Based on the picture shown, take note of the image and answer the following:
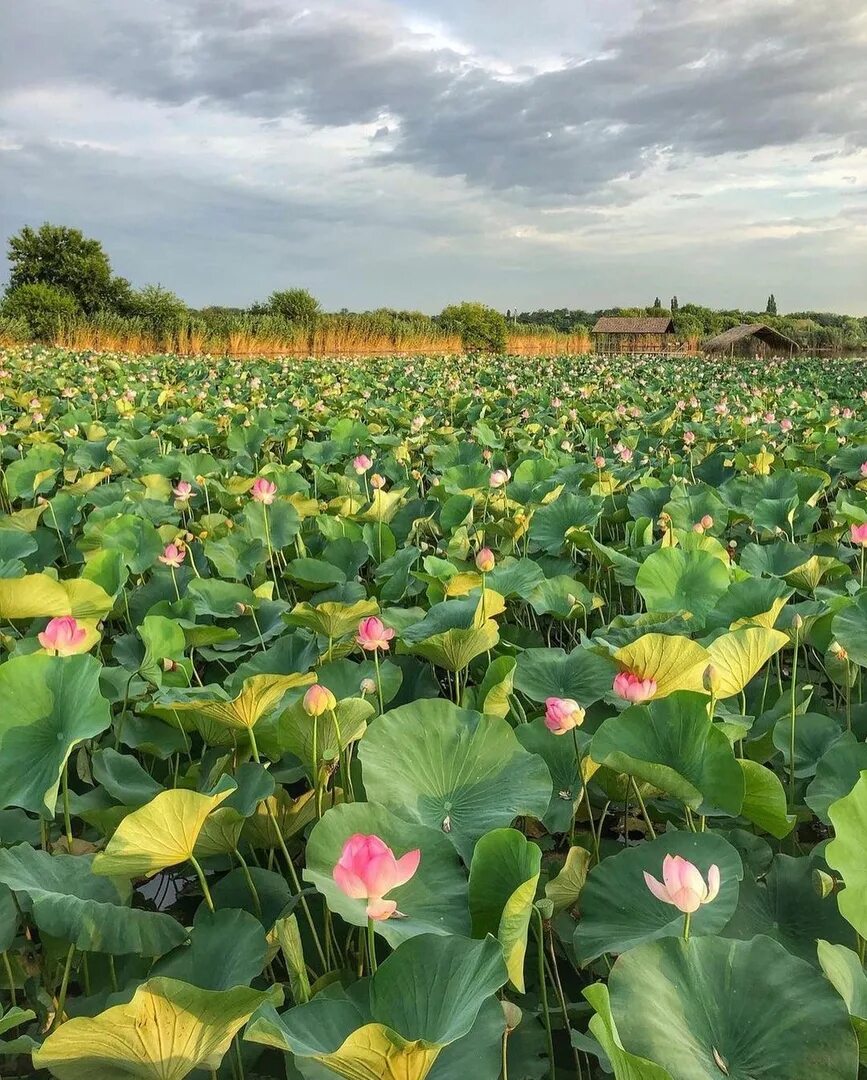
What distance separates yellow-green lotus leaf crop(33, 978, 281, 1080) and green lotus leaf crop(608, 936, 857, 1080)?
298mm

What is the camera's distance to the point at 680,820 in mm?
1178

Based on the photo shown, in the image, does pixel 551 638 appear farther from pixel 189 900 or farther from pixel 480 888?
pixel 480 888

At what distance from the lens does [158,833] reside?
0.84 meters

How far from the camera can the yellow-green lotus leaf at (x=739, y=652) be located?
1.17 meters

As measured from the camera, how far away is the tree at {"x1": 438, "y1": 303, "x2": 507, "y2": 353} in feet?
89.9

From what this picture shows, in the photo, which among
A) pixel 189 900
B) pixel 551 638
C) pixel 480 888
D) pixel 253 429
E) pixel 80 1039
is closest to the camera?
pixel 80 1039

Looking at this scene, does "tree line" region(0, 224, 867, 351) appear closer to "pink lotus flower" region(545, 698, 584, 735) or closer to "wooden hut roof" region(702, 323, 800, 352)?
"wooden hut roof" region(702, 323, 800, 352)

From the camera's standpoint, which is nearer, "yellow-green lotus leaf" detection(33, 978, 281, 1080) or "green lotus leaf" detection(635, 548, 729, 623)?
"yellow-green lotus leaf" detection(33, 978, 281, 1080)

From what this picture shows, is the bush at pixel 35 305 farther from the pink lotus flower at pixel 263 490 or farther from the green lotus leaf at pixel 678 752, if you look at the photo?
the green lotus leaf at pixel 678 752

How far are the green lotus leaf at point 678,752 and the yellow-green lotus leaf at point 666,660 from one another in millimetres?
45

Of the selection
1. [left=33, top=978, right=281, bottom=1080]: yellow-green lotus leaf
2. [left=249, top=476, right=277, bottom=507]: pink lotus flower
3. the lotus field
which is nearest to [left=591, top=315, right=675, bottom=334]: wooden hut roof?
the lotus field

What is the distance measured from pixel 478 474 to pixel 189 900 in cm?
204

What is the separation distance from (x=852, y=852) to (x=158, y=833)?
69 cm

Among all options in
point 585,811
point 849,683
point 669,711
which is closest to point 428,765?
point 669,711
